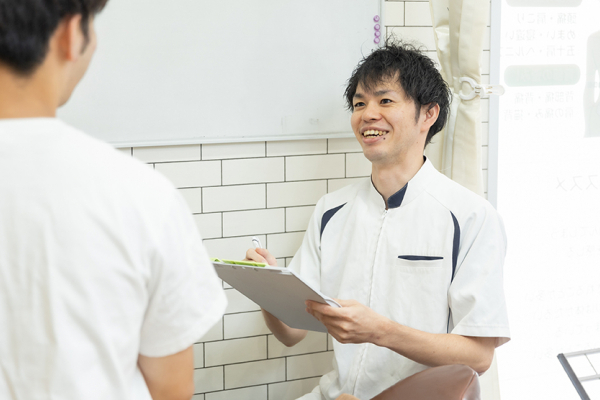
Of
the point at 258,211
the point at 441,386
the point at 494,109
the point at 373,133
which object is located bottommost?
the point at 441,386

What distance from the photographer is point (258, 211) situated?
1.96 metres

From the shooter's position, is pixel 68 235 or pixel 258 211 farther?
pixel 258 211

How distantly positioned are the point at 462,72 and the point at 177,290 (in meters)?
1.50

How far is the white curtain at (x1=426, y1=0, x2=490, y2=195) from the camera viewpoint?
183cm

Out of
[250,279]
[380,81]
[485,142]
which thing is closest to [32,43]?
[250,279]

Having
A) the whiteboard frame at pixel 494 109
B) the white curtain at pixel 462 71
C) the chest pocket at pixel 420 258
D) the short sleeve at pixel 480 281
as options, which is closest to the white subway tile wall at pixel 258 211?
the white curtain at pixel 462 71

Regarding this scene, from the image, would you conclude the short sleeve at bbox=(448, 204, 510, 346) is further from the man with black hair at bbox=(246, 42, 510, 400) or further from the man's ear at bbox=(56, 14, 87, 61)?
the man's ear at bbox=(56, 14, 87, 61)

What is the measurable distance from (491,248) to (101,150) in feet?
3.80

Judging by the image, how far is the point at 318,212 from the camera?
1805 millimetres

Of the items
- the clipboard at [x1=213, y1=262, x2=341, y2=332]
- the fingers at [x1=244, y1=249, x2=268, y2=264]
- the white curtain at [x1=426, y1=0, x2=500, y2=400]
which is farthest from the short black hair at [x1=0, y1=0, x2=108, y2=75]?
the white curtain at [x1=426, y1=0, x2=500, y2=400]

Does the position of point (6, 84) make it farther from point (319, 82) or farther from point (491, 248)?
point (319, 82)

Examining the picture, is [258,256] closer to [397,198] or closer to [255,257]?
[255,257]

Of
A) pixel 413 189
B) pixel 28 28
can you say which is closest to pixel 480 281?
pixel 413 189

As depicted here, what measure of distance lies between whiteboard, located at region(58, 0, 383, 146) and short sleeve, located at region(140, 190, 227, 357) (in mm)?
1159
